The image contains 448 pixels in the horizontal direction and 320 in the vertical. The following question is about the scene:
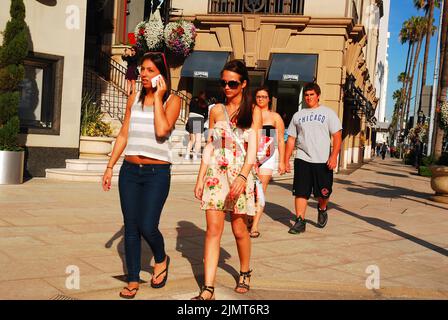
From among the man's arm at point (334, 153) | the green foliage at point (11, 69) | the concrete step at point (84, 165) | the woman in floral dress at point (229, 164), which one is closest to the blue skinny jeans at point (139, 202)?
the woman in floral dress at point (229, 164)

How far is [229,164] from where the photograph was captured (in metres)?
3.99

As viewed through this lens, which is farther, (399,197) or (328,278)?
(399,197)

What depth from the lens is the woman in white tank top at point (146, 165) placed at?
3.94 meters

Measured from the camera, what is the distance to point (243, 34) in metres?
21.0

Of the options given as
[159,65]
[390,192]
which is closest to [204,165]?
[159,65]

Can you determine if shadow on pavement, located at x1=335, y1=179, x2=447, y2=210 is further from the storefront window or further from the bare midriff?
the bare midriff

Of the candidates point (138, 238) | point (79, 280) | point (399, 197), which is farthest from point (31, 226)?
point (399, 197)

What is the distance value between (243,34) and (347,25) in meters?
3.99

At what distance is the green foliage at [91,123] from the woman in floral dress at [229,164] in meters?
8.78

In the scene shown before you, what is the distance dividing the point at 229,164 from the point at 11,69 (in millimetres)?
7017

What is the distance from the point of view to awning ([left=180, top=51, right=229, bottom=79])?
67.5 ft

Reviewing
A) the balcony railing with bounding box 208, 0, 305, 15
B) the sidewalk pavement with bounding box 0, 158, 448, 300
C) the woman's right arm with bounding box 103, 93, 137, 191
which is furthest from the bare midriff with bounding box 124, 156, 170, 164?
the balcony railing with bounding box 208, 0, 305, 15

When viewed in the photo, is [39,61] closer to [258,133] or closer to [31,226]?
[31,226]

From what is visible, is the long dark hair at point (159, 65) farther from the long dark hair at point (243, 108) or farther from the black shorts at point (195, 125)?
the black shorts at point (195, 125)
